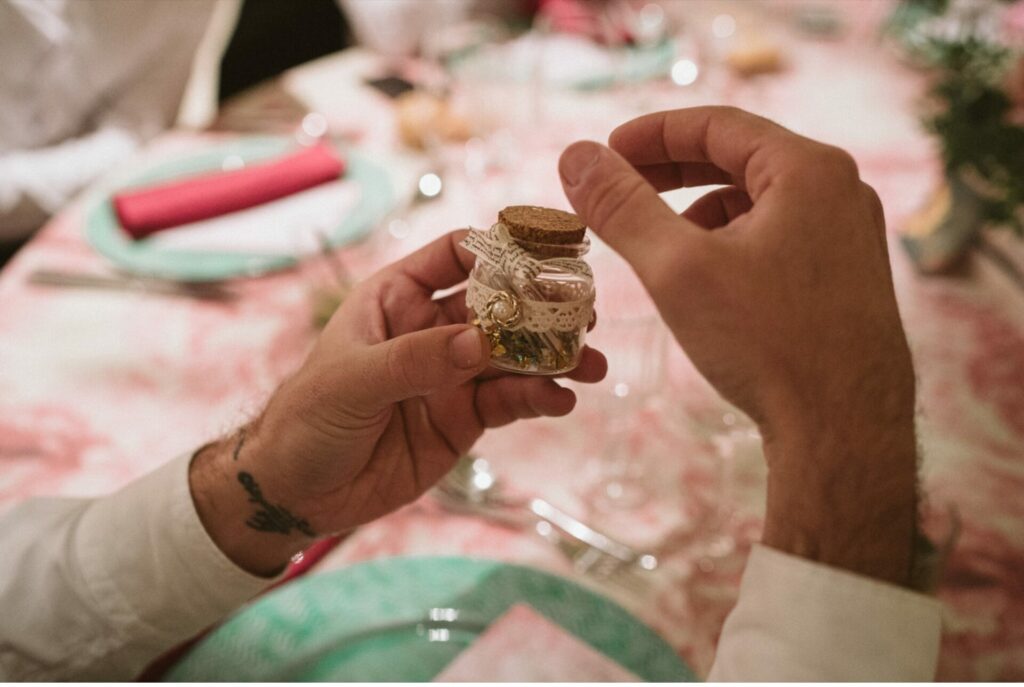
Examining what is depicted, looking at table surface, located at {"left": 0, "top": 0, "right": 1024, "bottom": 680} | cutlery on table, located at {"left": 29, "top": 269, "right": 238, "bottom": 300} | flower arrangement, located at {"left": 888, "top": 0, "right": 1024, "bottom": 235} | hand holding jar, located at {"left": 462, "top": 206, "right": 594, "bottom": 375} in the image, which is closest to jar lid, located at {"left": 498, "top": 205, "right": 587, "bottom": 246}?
hand holding jar, located at {"left": 462, "top": 206, "right": 594, "bottom": 375}

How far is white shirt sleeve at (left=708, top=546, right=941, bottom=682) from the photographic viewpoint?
0.44 metres

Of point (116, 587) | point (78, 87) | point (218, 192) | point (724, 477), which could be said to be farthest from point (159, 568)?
point (78, 87)

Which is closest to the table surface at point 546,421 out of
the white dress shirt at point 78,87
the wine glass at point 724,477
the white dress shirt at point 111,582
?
the wine glass at point 724,477

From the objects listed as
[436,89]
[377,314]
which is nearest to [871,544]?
[377,314]

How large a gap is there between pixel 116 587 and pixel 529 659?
0.33 meters

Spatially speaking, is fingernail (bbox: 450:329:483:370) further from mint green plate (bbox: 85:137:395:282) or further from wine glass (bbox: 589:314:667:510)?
mint green plate (bbox: 85:137:395:282)

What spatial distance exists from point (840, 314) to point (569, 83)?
117 centimetres

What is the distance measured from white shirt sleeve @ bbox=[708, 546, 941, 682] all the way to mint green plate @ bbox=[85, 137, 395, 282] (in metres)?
0.78

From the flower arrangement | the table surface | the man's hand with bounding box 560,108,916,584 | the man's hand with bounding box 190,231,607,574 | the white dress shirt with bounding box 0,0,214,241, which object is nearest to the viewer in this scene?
the man's hand with bounding box 560,108,916,584

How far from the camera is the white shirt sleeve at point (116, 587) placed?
1.97 feet

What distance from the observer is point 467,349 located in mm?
474

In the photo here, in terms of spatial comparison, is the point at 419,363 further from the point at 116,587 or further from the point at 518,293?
the point at 116,587

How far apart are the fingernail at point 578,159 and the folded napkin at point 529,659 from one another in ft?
1.11

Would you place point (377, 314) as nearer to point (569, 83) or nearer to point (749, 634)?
point (749, 634)
